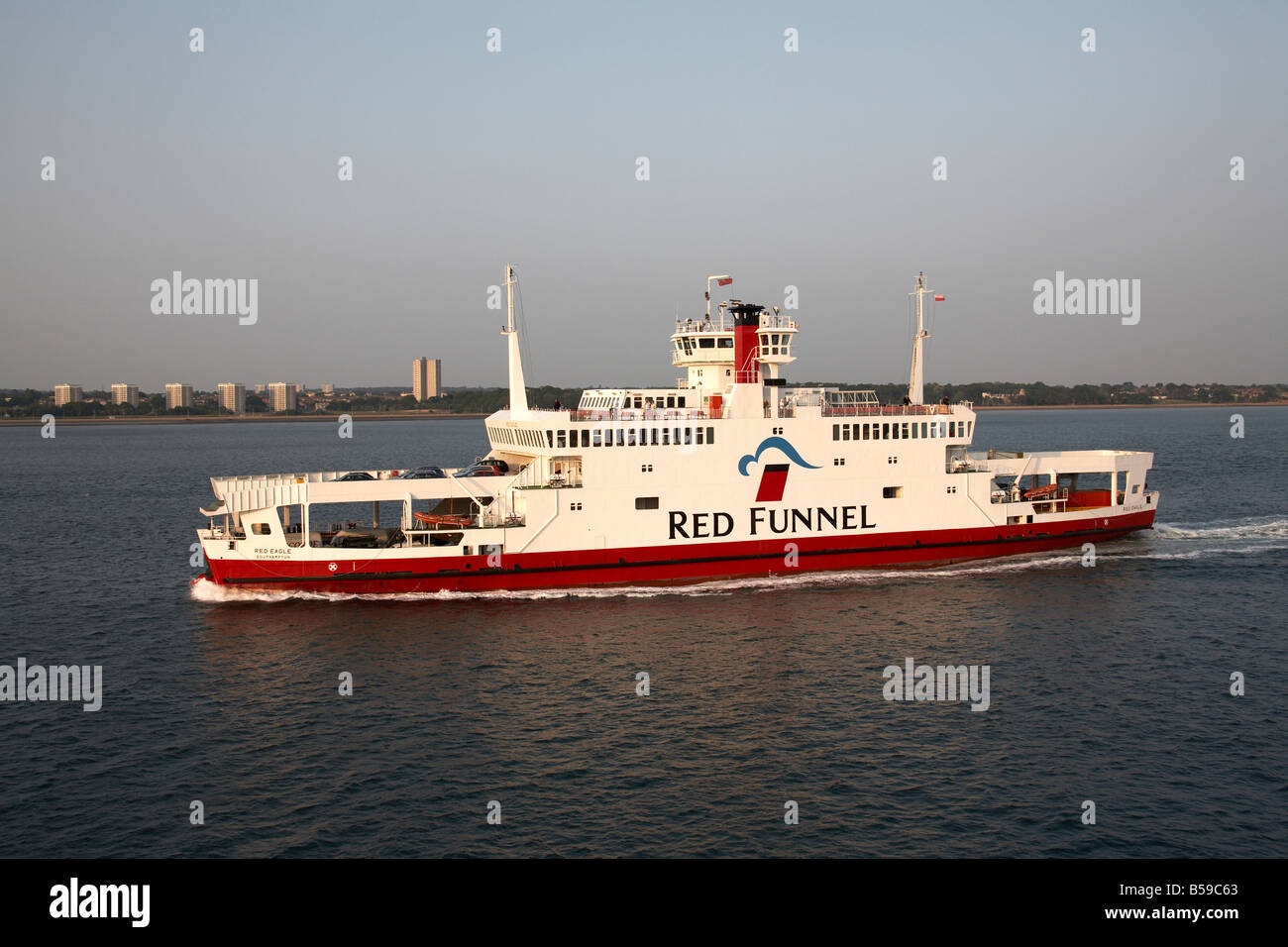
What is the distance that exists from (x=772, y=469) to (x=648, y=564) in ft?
20.2

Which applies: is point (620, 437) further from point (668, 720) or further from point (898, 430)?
point (668, 720)

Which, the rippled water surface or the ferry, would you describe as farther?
the ferry

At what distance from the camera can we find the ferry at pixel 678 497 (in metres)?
34.0

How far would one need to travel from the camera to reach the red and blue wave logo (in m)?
36.4

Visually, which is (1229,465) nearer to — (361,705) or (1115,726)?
(1115,726)

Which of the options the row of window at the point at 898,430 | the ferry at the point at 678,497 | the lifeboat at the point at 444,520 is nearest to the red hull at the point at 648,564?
the ferry at the point at 678,497

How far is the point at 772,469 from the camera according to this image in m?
36.6

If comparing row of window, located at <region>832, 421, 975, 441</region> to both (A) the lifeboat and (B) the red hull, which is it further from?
(A) the lifeboat

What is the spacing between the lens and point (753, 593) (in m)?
34.7

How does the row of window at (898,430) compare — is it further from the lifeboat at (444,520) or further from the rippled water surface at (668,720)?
the lifeboat at (444,520)

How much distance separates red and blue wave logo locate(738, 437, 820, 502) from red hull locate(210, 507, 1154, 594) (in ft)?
5.92

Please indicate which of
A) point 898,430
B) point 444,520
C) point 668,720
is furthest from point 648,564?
point 668,720

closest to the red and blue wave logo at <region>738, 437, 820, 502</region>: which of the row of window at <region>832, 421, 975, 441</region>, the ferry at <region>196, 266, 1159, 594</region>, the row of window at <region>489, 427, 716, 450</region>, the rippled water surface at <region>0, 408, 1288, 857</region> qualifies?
the ferry at <region>196, 266, 1159, 594</region>
